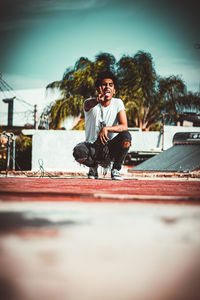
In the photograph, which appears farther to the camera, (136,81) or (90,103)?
(136,81)

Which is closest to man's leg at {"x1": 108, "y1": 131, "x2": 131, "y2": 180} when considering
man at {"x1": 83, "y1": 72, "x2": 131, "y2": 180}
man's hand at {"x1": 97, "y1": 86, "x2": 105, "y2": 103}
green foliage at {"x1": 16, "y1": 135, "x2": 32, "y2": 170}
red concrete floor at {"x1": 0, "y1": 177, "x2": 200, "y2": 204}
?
man at {"x1": 83, "y1": 72, "x2": 131, "y2": 180}

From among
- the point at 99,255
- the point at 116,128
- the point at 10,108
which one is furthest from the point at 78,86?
the point at 99,255

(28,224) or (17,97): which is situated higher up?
(17,97)

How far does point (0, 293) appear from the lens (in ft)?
1.29

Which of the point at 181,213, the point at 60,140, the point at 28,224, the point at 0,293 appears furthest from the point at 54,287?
the point at 60,140

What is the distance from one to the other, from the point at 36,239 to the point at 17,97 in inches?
1389

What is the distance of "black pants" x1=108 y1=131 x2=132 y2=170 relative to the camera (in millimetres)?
3759

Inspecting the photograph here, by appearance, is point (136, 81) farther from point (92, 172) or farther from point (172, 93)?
point (92, 172)

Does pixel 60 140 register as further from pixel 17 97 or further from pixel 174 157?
pixel 17 97

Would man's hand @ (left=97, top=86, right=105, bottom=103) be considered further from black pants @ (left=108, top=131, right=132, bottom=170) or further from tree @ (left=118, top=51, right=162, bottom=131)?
tree @ (left=118, top=51, right=162, bottom=131)

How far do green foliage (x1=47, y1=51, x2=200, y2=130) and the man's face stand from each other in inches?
776

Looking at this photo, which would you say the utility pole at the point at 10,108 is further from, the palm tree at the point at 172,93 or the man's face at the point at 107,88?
the man's face at the point at 107,88

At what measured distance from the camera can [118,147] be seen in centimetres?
384

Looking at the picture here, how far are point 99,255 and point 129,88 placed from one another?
24.2 metres
